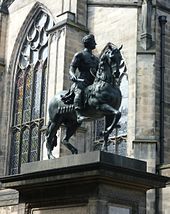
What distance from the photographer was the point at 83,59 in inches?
379

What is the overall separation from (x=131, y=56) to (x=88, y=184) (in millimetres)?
15406

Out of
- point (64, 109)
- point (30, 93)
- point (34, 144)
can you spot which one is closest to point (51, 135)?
point (64, 109)

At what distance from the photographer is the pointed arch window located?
2708 centimetres

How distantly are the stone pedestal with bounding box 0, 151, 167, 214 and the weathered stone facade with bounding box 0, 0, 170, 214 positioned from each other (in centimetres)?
1154

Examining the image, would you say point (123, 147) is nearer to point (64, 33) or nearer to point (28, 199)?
point (64, 33)

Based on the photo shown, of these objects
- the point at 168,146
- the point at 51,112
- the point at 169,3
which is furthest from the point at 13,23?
the point at 51,112

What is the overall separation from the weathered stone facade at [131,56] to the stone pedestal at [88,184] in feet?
37.9

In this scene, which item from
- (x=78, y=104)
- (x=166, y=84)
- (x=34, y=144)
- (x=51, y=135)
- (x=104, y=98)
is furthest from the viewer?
(x=34, y=144)

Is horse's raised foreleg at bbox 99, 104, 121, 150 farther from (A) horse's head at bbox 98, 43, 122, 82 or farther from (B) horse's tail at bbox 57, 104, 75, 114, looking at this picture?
(B) horse's tail at bbox 57, 104, 75, 114

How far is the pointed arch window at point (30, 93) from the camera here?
2708 centimetres

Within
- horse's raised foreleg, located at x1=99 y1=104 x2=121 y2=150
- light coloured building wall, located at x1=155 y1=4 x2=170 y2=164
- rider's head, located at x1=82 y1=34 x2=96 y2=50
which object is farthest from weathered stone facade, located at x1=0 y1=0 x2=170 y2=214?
horse's raised foreleg, located at x1=99 y1=104 x2=121 y2=150

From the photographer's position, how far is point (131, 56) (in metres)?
23.3

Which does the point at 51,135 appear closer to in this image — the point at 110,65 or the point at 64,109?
the point at 64,109

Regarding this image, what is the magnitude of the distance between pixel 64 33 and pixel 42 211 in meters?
16.1
